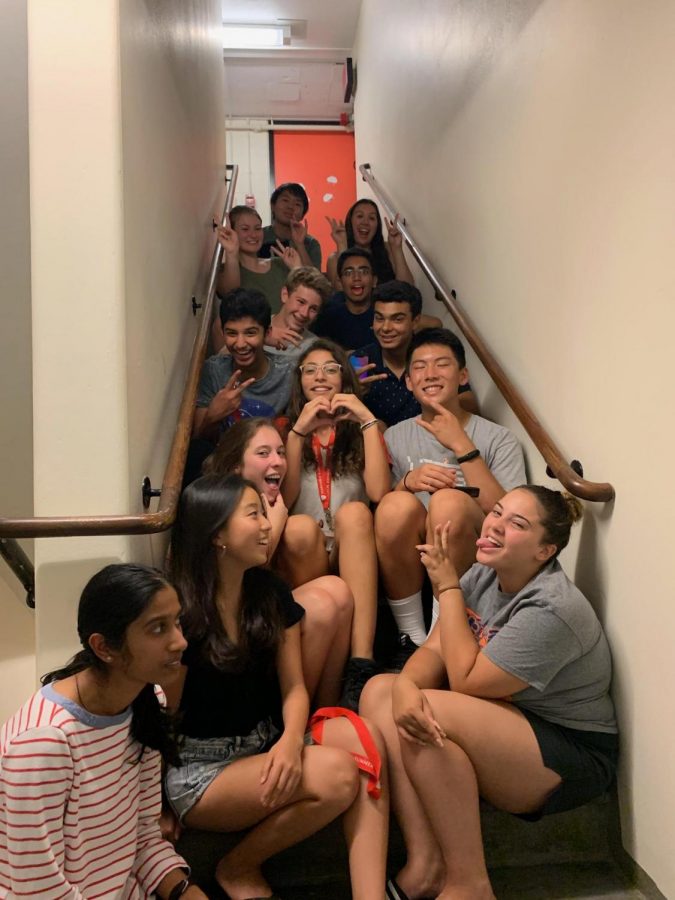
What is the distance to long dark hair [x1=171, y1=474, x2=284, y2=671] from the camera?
149 cm

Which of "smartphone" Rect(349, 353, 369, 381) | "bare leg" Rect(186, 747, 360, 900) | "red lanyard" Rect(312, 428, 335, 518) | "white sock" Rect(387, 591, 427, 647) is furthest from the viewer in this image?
"smartphone" Rect(349, 353, 369, 381)

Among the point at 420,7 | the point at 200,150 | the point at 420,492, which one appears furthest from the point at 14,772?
the point at 420,7

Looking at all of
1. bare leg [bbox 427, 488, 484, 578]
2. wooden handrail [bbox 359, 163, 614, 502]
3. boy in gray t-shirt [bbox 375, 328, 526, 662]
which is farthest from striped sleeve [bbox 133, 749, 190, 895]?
wooden handrail [bbox 359, 163, 614, 502]

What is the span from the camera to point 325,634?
169 centimetres

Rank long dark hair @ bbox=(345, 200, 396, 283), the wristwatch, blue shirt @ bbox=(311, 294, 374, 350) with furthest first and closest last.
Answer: long dark hair @ bbox=(345, 200, 396, 283) → blue shirt @ bbox=(311, 294, 374, 350) → the wristwatch

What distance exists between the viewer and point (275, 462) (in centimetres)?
196

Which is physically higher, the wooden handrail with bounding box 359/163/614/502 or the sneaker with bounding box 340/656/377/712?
the wooden handrail with bounding box 359/163/614/502

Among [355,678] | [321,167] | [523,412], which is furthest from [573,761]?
[321,167]

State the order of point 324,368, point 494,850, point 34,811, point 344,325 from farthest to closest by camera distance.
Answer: point 344,325, point 324,368, point 494,850, point 34,811

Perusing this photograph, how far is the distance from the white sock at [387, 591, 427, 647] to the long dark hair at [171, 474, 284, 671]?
1.60 ft

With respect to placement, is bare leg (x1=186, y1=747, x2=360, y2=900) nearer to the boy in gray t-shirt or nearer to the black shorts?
the black shorts

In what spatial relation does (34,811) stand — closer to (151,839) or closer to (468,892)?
(151,839)

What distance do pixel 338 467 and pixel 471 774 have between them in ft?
3.31

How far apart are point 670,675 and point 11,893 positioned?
1.17 m
